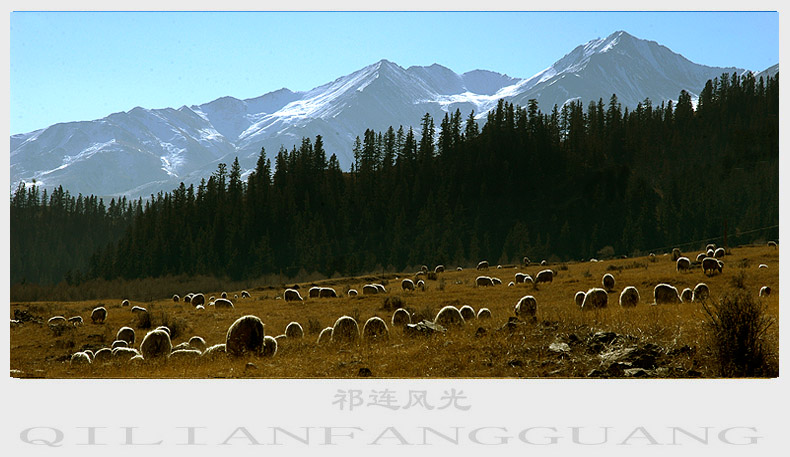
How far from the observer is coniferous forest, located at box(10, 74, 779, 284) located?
79.0m

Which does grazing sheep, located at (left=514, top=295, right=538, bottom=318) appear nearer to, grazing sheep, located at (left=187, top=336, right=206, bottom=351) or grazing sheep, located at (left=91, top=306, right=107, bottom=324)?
grazing sheep, located at (left=187, top=336, right=206, bottom=351)

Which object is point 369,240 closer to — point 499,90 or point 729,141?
point 729,141

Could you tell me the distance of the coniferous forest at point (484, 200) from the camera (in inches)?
3110

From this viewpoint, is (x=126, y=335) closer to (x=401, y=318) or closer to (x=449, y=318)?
(x=401, y=318)

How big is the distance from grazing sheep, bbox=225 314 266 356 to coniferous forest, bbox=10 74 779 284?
6168 cm

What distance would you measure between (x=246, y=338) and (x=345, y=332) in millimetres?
3033

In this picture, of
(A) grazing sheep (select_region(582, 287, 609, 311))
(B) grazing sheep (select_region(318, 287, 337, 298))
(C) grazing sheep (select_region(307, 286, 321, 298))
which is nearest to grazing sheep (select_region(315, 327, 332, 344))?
(A) grazing sheep (select_region(582, 287, 609, 311))

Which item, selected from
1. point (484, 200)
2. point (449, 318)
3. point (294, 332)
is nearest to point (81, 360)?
point (294, 332)

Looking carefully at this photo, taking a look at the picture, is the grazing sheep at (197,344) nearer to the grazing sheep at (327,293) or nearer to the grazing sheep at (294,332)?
the grazing sheep at (294,332)

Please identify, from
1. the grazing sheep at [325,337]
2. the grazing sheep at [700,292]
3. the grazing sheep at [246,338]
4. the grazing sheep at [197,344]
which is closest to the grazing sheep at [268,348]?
the grazing sheep at [246,338]

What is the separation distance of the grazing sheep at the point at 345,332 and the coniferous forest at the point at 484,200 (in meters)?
59.8

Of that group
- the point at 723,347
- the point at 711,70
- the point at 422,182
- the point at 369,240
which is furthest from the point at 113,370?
the point at 711,70

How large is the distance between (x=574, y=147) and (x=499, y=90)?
71796mm

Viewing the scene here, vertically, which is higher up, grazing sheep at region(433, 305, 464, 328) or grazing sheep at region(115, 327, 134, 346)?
grazing sheep at region(433, 305, 464, 328)
